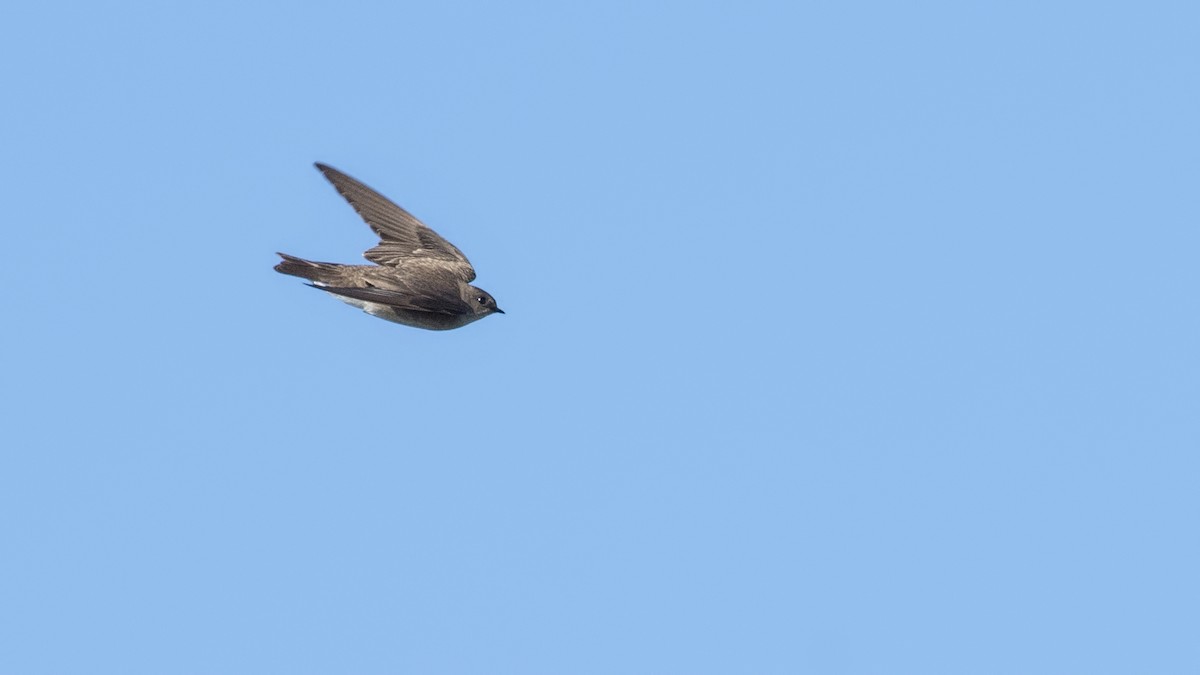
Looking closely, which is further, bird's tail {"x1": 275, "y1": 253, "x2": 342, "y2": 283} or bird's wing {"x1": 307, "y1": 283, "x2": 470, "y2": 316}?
bird's tail {"x1": 275, "y1": 253, "x2": 342, "y2": 283}

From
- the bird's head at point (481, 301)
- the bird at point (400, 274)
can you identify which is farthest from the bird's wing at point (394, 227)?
the bird's head at point (481, 301)

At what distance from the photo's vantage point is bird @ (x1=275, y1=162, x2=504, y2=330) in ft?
80.8

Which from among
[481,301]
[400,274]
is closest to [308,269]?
[400,274]

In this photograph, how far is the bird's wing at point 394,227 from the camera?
27172mm

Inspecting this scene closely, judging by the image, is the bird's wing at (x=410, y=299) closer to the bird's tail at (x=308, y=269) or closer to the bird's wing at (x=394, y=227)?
the bird's tail at (x=308, y=269)

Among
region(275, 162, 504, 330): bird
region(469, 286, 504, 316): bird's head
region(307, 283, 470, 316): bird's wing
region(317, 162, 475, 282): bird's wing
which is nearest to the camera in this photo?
region(307, 283, 470, 316): bird's wing

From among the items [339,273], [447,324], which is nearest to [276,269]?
[339,273]

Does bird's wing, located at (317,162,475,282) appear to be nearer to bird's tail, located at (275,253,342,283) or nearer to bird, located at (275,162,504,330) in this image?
bird, located at (275,162,504,330)

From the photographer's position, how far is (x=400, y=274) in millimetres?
25469

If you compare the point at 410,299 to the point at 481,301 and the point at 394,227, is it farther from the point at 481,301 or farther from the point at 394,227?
the point at 394,227

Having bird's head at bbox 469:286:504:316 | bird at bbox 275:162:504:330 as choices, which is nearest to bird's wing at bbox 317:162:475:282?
bird at bbox 275:162:504:330

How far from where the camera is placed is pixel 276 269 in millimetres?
24625

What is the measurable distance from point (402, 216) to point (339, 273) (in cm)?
279

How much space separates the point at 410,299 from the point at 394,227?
3.46 m
